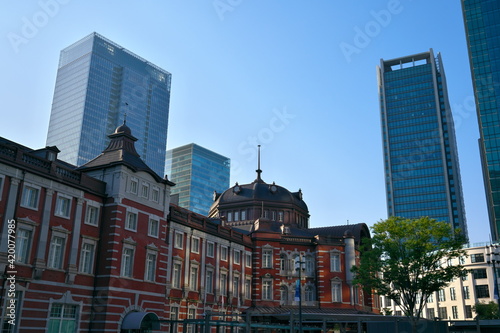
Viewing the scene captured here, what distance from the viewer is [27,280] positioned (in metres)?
29.7

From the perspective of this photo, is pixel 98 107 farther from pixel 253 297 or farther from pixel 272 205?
pixel 253 297

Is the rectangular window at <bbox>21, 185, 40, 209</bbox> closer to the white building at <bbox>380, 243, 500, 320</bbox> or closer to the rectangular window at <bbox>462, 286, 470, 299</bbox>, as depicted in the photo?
the white building at <bbox>380, 243, 500, 320</bbox>

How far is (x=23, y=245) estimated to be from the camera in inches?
1193

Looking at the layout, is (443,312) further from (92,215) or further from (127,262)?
(92,215)

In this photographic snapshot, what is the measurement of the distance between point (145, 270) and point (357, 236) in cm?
3287

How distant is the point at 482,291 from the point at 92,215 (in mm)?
84131

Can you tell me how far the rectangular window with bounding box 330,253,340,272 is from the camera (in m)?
58.1

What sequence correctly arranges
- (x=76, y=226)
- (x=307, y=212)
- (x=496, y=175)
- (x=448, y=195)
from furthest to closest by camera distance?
(x=448, y=195) < (x=496, y=175) < (x=307, y=212) < (x=76, y=226)

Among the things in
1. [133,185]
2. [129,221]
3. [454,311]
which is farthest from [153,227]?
[454,311]

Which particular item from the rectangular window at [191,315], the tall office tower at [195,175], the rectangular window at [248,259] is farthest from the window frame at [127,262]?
the tall office tower at [195,175]

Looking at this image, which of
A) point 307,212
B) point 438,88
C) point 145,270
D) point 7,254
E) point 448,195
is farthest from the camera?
point 438,88

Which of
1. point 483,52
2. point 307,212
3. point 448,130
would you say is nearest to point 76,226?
point 307,212

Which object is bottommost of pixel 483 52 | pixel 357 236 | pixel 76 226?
pixel 76 226

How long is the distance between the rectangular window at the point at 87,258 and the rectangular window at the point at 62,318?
257cm
